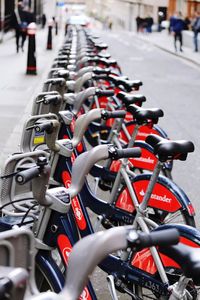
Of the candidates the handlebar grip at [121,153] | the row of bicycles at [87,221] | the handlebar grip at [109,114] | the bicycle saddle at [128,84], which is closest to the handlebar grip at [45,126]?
the row of bicycles at [87,221]

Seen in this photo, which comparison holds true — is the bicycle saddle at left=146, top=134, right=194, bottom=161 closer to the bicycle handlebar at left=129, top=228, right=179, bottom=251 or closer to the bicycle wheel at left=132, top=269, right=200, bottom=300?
the bicycle wheel at left=132, top=269, right=200, bottom=300

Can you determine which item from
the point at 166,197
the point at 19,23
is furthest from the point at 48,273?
the point at 19,23

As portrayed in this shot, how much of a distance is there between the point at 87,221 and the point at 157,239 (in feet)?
6.60

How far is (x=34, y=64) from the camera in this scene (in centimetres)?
1588

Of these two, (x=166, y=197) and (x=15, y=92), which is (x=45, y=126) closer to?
(x=166, y=197)

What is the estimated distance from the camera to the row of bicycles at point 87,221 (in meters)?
2.06

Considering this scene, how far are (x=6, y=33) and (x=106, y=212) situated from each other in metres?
28.8

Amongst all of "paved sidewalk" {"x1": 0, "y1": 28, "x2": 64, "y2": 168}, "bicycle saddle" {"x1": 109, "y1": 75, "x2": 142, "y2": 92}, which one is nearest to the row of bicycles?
"bicycle saddle" {"x1": 109, "y1": 75, "x2": 142, "y2": 92}

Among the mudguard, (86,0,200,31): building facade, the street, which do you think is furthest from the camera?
(86,0,200,31): building facade

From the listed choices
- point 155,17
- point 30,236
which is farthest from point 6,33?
point 155,17

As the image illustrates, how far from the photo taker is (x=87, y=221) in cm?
400

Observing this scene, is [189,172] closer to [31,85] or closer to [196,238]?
[196,238]

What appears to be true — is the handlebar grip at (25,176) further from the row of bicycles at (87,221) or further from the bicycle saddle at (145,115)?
the bicycle saddle at (145,115)

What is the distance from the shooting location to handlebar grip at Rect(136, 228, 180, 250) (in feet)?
6.60
